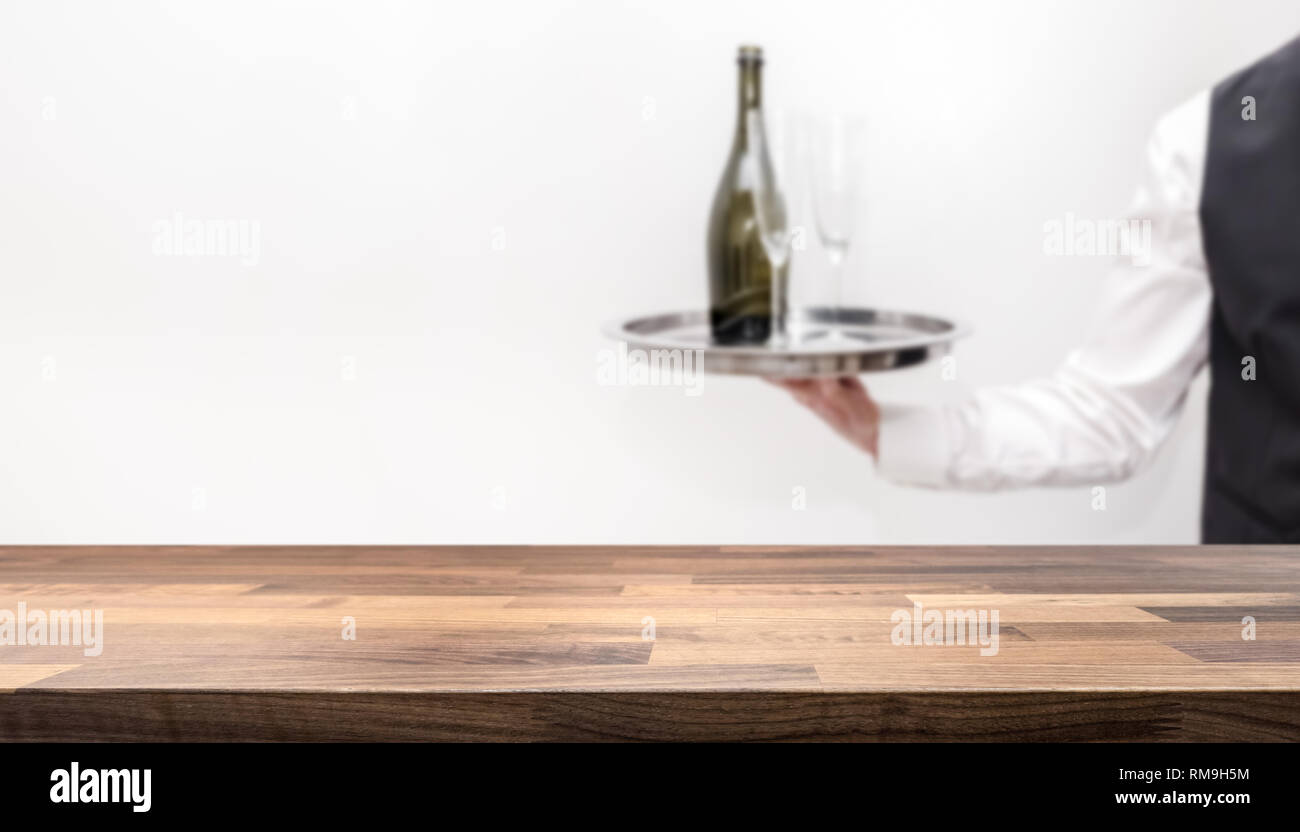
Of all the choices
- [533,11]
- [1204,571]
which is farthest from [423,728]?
[533,11]

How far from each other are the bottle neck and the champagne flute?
140mm

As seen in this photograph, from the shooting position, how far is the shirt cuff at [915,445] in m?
1.45

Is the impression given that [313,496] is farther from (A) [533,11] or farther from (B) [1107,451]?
(B) [1107,451]

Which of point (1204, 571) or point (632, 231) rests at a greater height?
point (632, 231)

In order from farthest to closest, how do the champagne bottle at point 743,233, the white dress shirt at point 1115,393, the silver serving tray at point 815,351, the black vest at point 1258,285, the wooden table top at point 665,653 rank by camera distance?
the champagne bottle at point 743,233 < the white dress shirt at point 1115,393 < the black vest at point 1258,285 < the silver serving tray at point 815,351 < the wooden table top at point 665,653

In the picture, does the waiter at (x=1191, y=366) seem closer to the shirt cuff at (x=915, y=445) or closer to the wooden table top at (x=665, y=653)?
the shirt cuff at (x=915, y=445)

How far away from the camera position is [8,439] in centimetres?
236

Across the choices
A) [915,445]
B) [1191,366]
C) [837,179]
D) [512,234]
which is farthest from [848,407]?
[512,234]

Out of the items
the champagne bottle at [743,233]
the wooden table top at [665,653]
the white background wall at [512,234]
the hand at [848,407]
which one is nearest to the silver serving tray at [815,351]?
the hand at [848,407]

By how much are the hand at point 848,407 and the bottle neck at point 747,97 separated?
45cm

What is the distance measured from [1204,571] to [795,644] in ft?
1.21

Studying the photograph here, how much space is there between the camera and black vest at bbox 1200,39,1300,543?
1.27 m

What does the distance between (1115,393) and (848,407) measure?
0.37 m

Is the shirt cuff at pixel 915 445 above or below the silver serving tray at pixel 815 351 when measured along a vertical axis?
below
